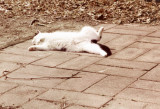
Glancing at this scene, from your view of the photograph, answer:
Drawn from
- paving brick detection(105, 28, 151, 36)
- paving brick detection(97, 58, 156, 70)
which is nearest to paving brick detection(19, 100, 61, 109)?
paving brick detection(97, 58, 156, 70)

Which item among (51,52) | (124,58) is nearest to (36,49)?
(51,52)

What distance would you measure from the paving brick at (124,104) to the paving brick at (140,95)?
9cm

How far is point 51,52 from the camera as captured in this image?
20.2 ft

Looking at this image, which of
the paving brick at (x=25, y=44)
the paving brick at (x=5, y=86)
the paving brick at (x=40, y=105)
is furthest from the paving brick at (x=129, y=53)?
the paving brick at (x=40, y=105)

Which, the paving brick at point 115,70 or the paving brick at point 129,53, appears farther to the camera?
the paving brick at point 129,53

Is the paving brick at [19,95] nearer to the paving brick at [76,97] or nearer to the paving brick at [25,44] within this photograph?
the paving brick at [76,97]

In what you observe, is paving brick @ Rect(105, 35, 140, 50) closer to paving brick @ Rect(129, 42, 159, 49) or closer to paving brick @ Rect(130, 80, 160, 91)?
paving brick @ Rect(129, 42, 159, 49)

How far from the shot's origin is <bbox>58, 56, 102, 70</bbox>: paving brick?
17.9 ft

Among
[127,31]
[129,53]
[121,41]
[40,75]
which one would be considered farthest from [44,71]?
[127,31]

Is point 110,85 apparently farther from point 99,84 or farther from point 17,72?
point 17,72

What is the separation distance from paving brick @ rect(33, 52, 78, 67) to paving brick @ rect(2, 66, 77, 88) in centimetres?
18

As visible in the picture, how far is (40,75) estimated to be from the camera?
5188 millimetres

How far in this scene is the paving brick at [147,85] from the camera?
182 inches

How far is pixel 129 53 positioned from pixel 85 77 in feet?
3.65
